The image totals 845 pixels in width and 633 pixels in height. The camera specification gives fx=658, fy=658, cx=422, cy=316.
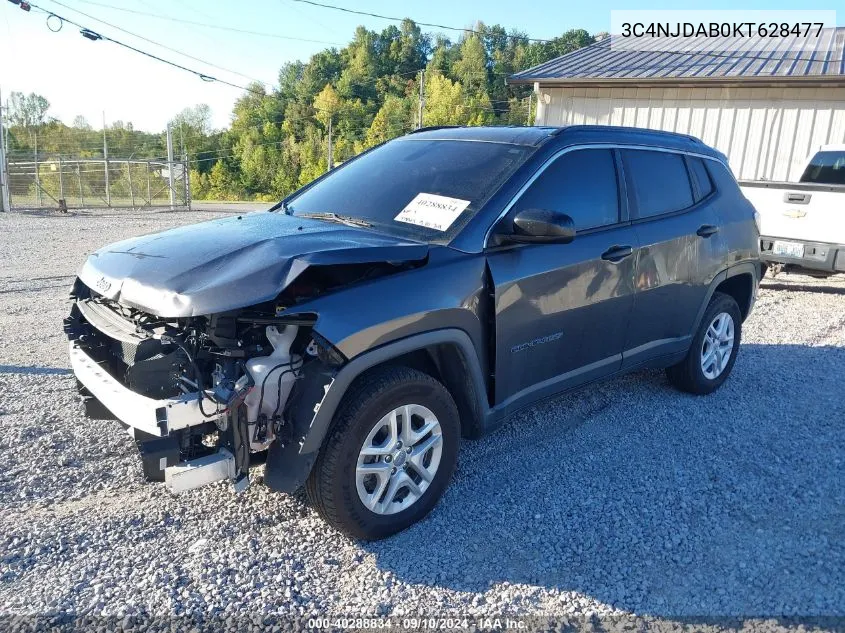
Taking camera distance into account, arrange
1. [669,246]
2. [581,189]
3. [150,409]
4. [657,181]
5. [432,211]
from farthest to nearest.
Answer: [657,181] < [669,246] < [581,189] < [432,211] < [150,409]

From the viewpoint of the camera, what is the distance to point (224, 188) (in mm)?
88375

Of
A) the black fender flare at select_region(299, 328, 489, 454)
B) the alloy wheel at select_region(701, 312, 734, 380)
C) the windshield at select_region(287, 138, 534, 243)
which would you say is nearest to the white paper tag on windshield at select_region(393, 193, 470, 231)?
the windshield at select_region(287, 138, 534, 243)

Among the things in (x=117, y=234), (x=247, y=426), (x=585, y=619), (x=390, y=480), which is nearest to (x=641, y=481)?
(x=585, y=619)

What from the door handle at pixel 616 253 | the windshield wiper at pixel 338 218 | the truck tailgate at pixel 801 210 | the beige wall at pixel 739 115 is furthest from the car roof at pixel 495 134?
the beige wall at pixel 739 115

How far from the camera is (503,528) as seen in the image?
10.7ft

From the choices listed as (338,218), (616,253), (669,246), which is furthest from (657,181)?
(338,218)

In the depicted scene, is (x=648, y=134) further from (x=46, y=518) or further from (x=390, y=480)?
(x=46, y=518)

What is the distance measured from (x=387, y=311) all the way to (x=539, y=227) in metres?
0.91

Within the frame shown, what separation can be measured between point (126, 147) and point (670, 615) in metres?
90.8

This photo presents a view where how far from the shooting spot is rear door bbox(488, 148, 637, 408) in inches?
134

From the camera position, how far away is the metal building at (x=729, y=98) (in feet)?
41.0

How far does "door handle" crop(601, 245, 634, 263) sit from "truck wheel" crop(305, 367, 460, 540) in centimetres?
140

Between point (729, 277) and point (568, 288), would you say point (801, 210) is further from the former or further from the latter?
point (568, 288)

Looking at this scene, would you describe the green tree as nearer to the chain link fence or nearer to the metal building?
the chain link fence
